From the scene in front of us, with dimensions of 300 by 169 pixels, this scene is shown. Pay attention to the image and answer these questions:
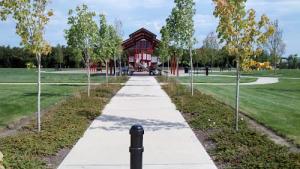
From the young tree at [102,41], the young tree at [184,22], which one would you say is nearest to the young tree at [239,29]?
the young tree at [184,22]

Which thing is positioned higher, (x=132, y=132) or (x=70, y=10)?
(x=70, y=10)

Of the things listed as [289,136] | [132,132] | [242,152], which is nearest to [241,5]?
[289,136]

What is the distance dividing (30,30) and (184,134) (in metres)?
4.17

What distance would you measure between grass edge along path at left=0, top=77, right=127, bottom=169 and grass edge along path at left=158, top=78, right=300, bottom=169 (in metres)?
2.81

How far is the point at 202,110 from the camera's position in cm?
1647

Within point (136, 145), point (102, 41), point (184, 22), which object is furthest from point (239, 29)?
point (102, 41)

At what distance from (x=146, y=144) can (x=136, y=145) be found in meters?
4.75

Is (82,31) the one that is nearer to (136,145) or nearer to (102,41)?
(102,41)

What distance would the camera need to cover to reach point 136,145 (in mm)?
5902

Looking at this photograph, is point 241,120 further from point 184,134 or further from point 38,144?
point 38,144

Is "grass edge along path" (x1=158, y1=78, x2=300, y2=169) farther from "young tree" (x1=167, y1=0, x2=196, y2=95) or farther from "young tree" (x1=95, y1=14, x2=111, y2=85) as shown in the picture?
"young tree" (x1=95, y1=14, x2=111, y2=85)

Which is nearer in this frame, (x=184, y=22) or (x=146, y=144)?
(x=146, y=144)

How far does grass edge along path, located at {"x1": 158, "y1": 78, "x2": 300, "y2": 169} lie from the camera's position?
28.5 ft

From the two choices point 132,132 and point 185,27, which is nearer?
point 132,132
